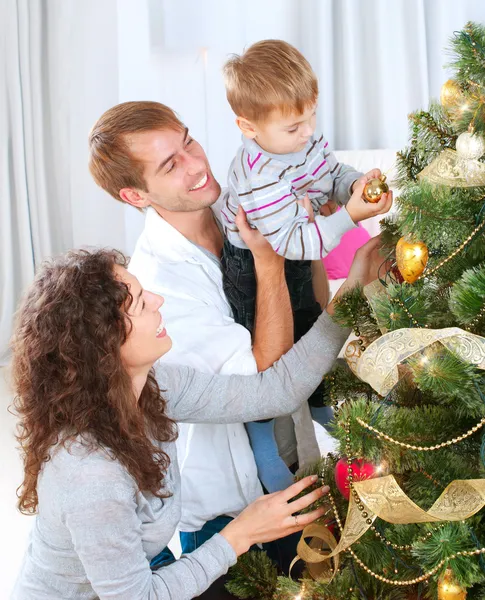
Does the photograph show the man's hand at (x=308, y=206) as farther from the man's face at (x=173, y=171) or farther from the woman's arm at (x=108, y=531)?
the woman's arm at (x=108, y=531)

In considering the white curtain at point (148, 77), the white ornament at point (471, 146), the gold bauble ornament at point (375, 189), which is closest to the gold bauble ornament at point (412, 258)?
the white ornament at point (471, 146)

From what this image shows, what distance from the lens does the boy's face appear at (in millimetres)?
1446

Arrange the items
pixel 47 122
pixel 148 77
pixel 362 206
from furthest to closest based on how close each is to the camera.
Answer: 1. pixel 47 122
2. pixel 148 77
3. pixel 362 206

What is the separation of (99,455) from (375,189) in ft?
2.00

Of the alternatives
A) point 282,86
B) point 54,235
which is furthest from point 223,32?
point 282,86

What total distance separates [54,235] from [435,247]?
12.4 ft

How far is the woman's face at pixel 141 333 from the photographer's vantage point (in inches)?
50.9

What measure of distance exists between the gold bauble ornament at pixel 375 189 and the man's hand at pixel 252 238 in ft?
1.08

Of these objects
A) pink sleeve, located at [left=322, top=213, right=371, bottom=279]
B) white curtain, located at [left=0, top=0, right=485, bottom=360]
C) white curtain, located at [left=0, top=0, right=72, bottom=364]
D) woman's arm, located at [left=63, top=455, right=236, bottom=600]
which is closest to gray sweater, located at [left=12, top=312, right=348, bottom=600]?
woman's arm, located at [left=63, top=455, right=236, bottom=600]

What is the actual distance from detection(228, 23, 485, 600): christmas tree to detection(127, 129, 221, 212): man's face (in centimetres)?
61

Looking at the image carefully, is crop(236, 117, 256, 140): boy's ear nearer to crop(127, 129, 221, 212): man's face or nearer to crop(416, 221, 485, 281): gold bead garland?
crop(127, 129, 221, 212): man's face

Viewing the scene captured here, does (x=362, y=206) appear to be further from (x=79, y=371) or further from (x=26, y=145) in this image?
(x=26, y=145)

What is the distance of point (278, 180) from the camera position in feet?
4.90

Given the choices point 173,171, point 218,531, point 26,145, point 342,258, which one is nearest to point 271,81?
point 173,171
